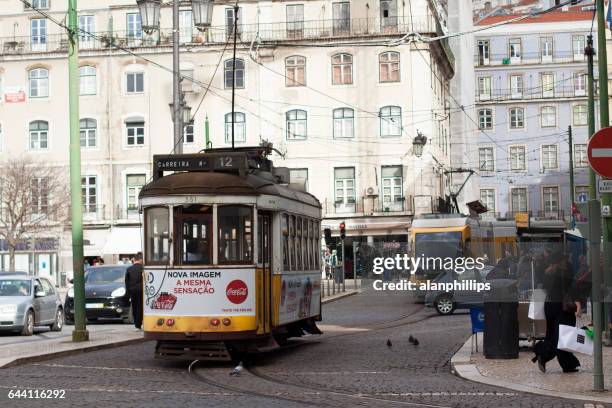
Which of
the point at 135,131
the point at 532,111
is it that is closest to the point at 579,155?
the point at 532,111

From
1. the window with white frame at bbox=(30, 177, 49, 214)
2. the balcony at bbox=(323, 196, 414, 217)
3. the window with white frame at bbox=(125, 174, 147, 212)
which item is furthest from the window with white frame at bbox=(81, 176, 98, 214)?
the balcony at bbox=(323, 196, 414, 217)

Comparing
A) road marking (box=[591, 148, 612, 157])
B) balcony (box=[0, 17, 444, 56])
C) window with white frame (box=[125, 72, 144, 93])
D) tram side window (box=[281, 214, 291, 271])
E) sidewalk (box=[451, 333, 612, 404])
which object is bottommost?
sidewalk (box=[451, 333, 612, 404])

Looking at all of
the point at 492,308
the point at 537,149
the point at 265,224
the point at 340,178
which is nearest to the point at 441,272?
the point at 492,308

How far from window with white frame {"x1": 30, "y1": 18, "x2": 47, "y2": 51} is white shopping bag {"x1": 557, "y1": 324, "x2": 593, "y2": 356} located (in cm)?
5365

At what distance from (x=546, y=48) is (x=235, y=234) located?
3451 inches

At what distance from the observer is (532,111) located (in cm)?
10112

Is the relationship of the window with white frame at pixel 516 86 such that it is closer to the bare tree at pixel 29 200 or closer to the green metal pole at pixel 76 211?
the bare tree at pixel 29 200

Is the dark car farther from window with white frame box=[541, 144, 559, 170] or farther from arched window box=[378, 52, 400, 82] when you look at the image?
window with white frame box=[541, 144, 559, 170]

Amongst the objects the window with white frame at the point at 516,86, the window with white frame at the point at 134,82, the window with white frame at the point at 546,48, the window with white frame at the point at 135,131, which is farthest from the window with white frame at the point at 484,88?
the window with white frame at the point at 135,131

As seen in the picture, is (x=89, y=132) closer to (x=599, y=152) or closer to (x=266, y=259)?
(x=266, y=259)

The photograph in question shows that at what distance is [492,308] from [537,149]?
271ft

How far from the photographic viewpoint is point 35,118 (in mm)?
65938

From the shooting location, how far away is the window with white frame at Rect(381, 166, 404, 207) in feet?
208

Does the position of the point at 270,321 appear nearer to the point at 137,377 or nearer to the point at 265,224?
the point at 265,224
